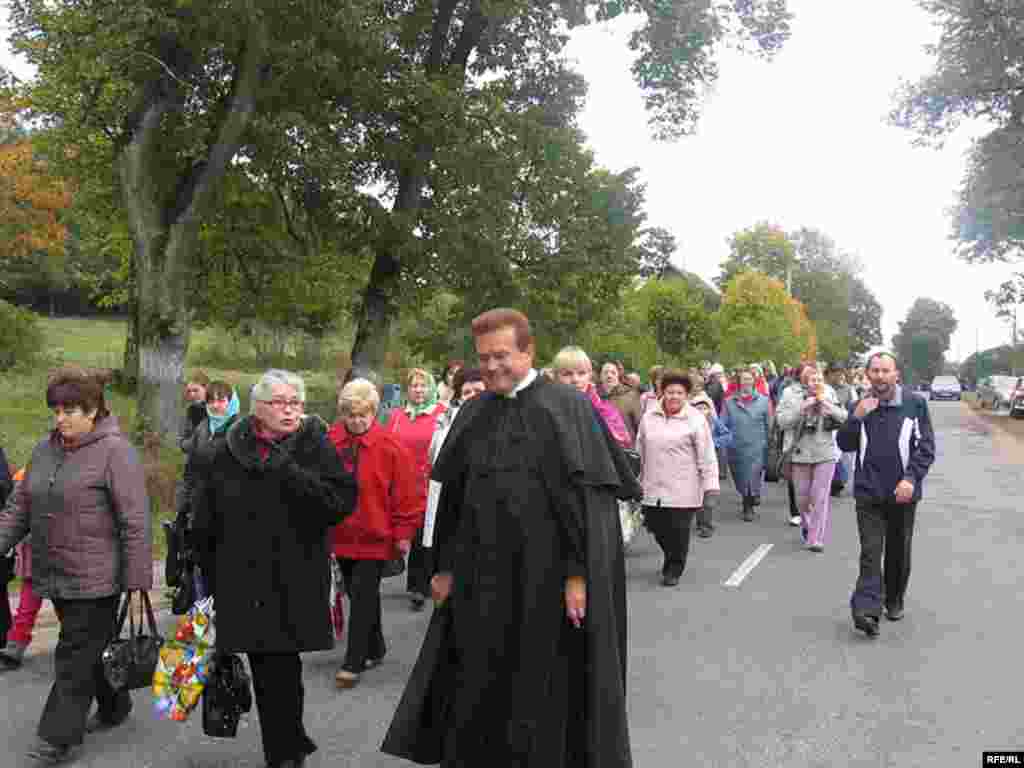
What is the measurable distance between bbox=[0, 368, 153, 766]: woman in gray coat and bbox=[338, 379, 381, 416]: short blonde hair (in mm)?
1436

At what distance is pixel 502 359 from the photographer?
3.95 m

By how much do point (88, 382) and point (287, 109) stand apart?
503 inches

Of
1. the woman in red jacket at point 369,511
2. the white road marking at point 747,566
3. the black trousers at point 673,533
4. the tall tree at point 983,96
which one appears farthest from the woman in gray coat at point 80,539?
the tall tree at point 983,96

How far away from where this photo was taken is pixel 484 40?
2033 centimetres

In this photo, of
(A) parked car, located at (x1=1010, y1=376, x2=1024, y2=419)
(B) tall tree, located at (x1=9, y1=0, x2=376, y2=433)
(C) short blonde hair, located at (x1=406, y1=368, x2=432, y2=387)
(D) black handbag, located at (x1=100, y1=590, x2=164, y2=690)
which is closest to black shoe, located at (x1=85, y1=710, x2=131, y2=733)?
(D) black handbag, located at (x1=100, y1=590, x2=164, y2=690)

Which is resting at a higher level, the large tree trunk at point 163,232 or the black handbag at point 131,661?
the large tree trunk at point 163,232

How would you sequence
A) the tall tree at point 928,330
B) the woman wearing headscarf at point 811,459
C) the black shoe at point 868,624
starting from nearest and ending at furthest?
the black shoe at point 868,624 → the woman wearing headscarf at point 811,459 → the tall tree at point 928,330

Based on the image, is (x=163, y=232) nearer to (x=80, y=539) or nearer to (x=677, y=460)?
(x=677, y=460)

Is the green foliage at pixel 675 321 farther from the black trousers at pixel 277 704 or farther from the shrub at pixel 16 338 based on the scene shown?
the black trousers at pixel 277 704

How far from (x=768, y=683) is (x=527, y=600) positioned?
261 centimetres

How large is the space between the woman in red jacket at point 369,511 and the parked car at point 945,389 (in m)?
65.2

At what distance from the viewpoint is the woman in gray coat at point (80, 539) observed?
181 inches

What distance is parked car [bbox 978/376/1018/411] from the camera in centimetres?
4250

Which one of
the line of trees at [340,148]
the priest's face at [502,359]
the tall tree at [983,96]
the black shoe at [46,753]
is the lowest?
the black shoe at [46,753]
